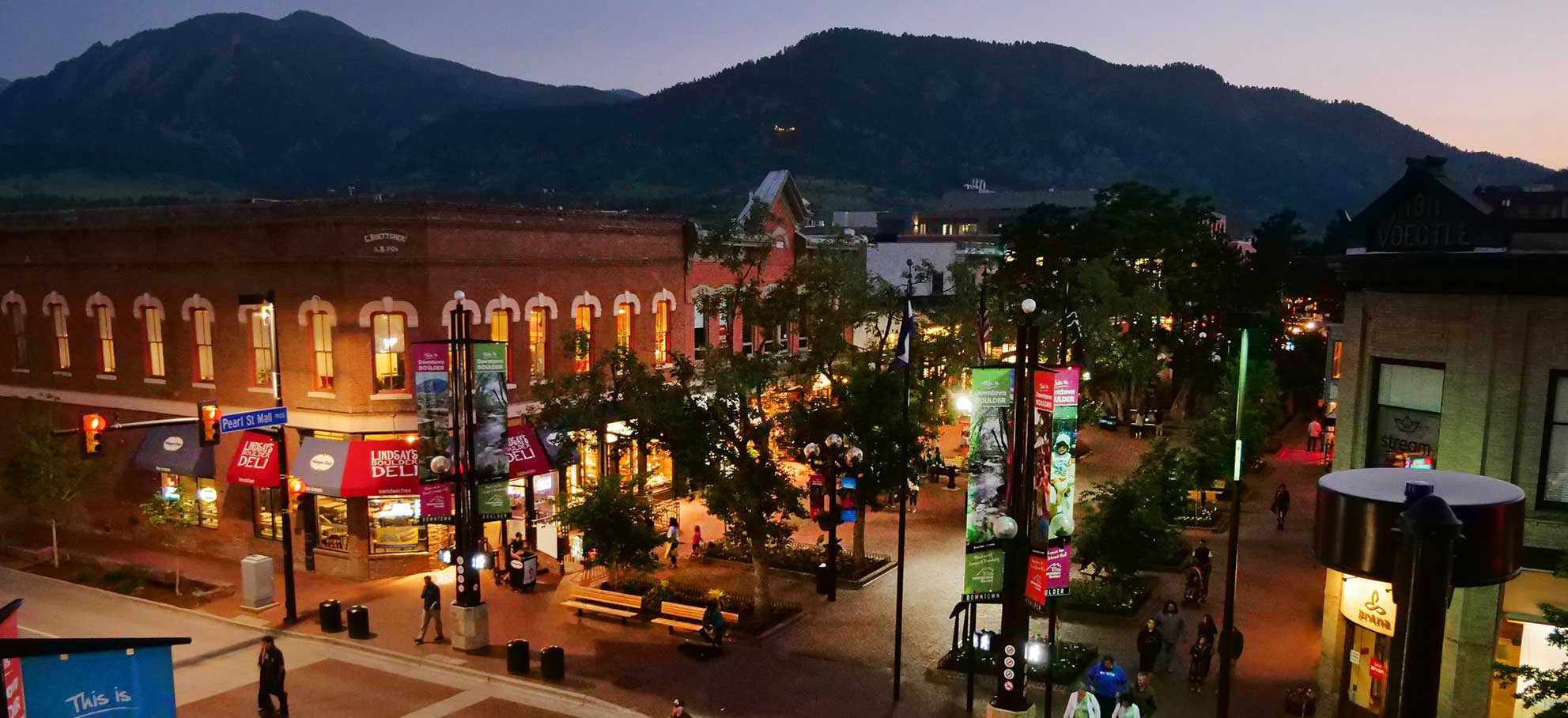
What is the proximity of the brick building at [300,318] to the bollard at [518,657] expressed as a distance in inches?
359

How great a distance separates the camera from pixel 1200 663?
2056 centimetres

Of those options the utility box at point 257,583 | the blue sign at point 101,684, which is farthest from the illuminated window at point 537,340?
the blue sign at point 101,684

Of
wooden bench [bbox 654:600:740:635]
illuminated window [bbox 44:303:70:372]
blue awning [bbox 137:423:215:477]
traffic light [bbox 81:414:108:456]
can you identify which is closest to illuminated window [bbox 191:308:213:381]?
blue awning [bbox 137:423:215:477]

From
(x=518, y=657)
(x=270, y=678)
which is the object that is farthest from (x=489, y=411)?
(x=270, y=678)

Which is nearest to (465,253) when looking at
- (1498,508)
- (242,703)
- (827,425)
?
(827,425)

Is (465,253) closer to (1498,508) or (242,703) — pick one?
(242,703)

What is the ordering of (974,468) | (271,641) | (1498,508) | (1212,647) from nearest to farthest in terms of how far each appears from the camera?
(1498,508) < (974,468) < (271,641) < (1212,647)

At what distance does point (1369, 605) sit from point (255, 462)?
28497mm

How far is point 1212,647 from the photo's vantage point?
67.9 ft

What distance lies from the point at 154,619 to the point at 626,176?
366 feet

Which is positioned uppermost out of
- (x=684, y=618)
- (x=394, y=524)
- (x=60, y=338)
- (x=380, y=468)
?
(x=60, y=338)

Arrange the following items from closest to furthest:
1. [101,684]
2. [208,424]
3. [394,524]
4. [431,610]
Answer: [101,684] < [431,610] < [208,424] < [394,524]

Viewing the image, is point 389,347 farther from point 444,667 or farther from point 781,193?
point 781,193

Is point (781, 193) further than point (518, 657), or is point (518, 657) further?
point (781, 193)
